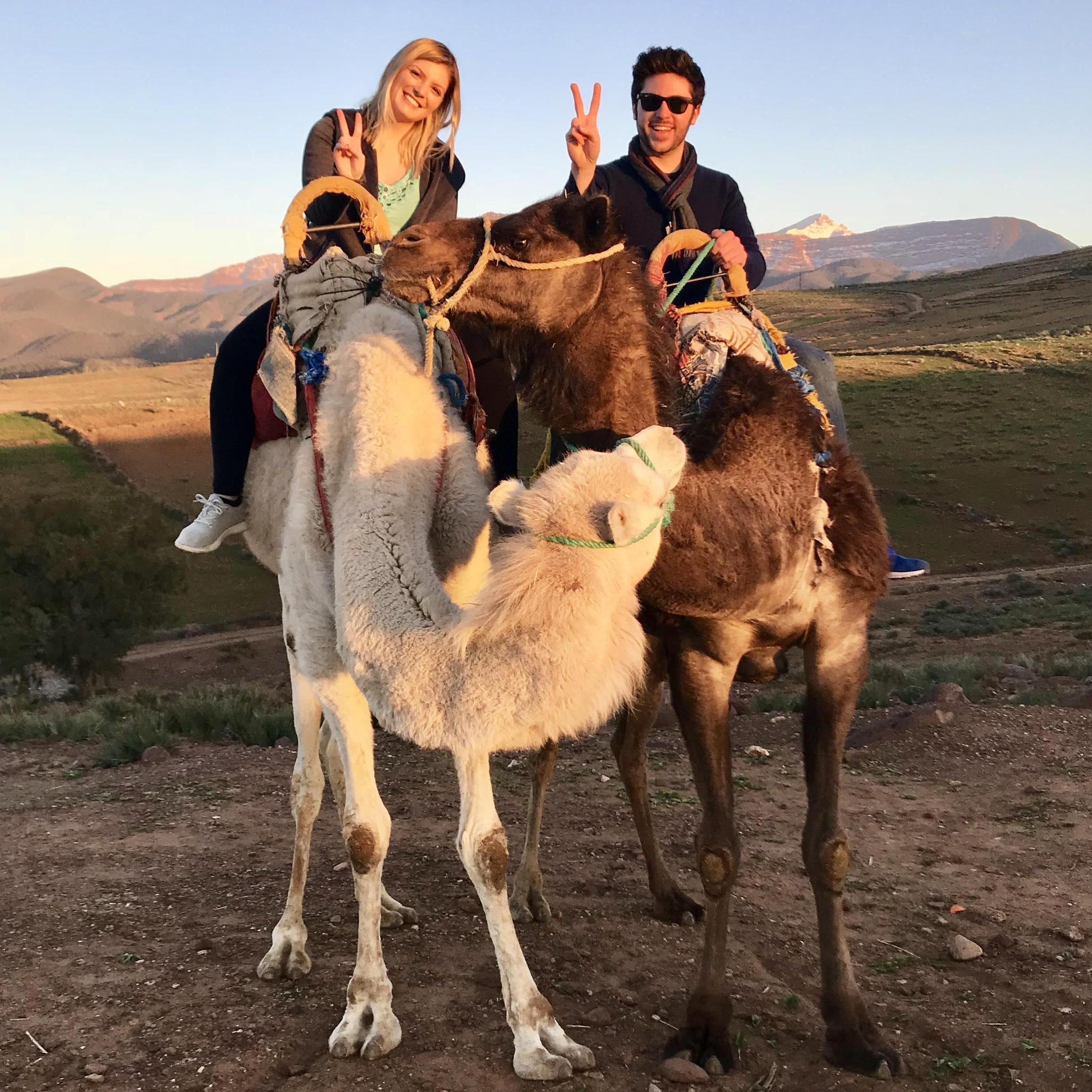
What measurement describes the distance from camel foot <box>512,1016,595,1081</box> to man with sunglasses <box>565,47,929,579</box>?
2540 millimetres

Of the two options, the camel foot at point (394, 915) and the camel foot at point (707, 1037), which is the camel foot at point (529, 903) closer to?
the camel foot at point (394, 915)

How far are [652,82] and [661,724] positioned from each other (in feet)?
21.7

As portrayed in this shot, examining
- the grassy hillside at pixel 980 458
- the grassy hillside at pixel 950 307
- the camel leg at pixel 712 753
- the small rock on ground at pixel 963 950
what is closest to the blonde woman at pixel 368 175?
the camel leg at pixel 712 753

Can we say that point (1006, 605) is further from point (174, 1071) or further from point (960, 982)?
point (174, 1071)

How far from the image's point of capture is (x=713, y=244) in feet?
16.8

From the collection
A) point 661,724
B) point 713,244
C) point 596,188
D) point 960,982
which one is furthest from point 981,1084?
point 661,724

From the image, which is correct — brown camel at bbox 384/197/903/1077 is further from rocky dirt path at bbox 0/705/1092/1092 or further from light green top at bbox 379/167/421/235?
light green top at bbox 379/167/421/235

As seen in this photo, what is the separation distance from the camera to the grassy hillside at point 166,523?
3888 centimetres

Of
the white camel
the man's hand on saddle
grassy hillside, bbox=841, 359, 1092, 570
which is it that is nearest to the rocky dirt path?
the white camel

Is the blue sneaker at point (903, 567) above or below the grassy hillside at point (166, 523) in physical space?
above

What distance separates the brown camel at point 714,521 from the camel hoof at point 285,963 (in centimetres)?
175

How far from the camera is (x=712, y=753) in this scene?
4.65 metres

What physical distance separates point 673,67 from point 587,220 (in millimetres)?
1547

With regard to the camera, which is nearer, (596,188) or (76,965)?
(76,965)
